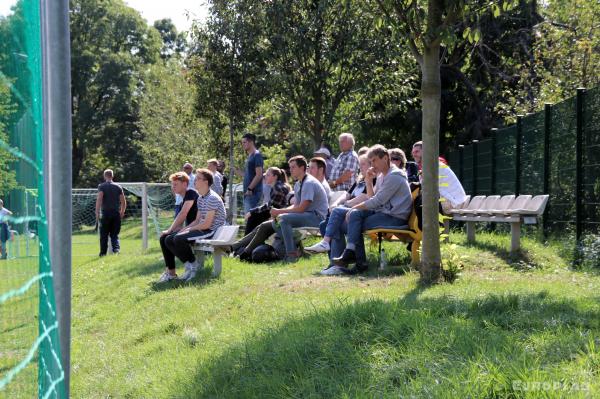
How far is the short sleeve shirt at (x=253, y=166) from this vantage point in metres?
13.8

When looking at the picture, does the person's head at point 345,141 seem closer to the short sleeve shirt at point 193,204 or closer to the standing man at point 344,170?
the standing man at point 344,170

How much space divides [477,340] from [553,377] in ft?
2.88

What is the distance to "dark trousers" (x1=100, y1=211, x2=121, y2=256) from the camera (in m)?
18.5

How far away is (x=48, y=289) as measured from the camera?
10.6ft

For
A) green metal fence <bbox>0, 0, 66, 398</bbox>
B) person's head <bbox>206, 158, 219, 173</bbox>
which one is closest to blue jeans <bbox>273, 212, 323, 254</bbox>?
person's head <bbox>206, 158, 219, 173</bbox>

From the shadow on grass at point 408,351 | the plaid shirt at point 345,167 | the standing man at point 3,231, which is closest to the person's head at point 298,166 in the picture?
the plaid shirt at point 345,167

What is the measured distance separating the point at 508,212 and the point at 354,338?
17.7 feet

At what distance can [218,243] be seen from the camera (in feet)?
33.9

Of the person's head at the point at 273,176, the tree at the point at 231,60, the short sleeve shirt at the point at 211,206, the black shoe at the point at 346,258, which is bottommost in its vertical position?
the black shoe at the point at 346,258

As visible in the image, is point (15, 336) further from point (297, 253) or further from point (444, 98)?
point (444, 98)

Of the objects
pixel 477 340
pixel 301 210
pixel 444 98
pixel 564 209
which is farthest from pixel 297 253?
pixel 444 98

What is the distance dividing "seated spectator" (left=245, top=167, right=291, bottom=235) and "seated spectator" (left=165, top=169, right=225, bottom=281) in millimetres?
1106

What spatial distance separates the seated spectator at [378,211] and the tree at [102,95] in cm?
4458

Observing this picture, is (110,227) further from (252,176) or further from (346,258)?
(346,258)
